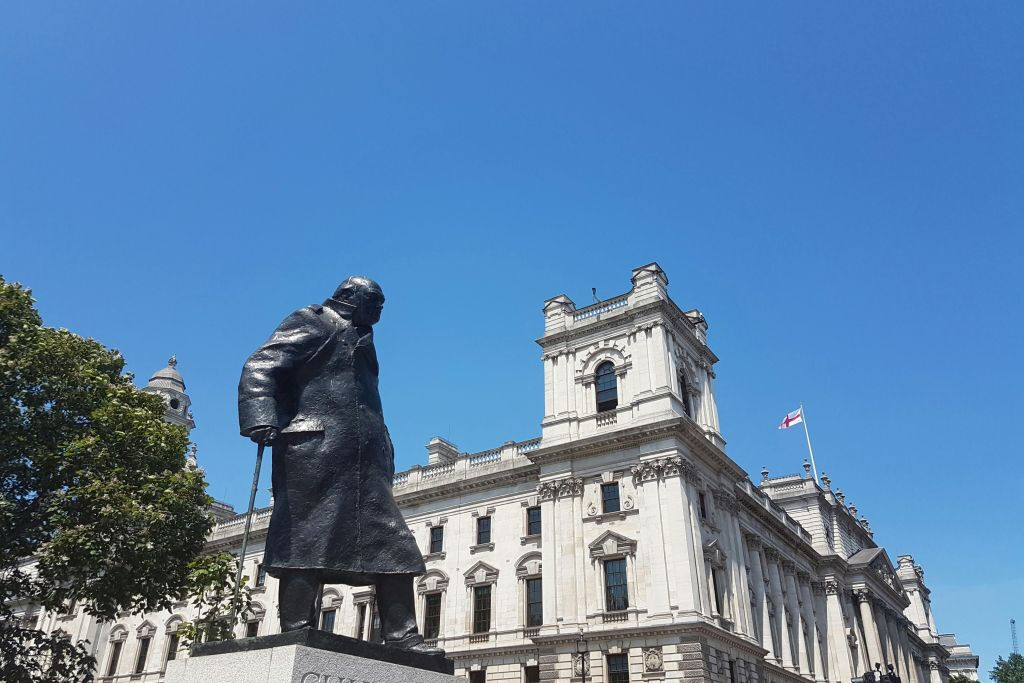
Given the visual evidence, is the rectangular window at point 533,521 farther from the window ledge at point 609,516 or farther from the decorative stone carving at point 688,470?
the decorative stone carving at point 688,470

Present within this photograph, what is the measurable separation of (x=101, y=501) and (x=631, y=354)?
2201 centimetres

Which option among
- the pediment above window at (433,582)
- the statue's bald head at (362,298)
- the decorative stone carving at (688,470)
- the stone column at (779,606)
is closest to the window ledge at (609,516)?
the decorative stone carving at (688,470)

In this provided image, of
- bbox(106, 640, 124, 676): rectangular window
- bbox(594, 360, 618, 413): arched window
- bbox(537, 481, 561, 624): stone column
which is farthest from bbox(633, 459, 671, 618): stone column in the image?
bbox(106, 640, 124, 676): rectangular window

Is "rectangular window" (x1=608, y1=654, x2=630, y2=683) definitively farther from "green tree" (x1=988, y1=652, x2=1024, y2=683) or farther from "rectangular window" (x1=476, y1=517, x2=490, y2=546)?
"green tree" (x1=988, y1=652, x2=1024, y2=683)

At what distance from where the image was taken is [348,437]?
646cm

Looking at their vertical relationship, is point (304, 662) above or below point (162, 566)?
below

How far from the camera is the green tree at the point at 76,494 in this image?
19.4 m

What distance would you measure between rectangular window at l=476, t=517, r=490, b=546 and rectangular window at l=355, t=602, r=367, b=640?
21.0 ft

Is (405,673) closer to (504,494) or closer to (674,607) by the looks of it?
(674,607)

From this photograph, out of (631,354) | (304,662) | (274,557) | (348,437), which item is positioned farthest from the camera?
(631,354)

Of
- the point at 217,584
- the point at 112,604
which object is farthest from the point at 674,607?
the point at 112,604

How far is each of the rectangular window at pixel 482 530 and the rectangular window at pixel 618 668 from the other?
869 centimetres

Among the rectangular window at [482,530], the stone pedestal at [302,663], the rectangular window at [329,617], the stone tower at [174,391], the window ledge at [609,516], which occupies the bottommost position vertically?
the stone pedestal at [302,663]

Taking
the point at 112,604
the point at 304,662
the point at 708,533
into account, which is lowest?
the point at 304,662
